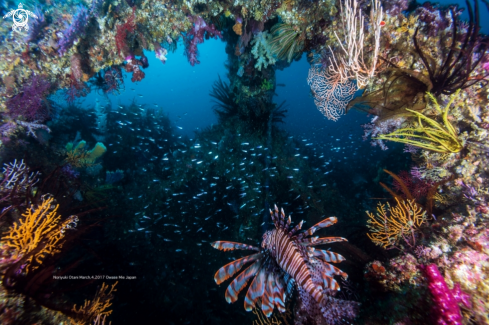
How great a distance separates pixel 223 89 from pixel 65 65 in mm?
5157

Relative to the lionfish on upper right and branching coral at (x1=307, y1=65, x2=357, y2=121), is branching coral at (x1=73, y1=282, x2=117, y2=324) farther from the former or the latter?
branching coral at (x1=307, y1=65, x2=357, y2=121)

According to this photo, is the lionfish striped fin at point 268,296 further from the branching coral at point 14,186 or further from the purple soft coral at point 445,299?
the branching coral at point 14,186

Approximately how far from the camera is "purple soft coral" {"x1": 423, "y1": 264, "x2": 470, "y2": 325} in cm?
210

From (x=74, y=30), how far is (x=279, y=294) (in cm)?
670

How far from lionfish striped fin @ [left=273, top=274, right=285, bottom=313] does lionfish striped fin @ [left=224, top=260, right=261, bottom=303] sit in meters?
0.34

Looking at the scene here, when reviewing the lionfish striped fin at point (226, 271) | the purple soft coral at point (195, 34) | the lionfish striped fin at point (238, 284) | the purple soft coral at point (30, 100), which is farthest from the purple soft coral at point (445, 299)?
the purple soft coral at point (30, 100)

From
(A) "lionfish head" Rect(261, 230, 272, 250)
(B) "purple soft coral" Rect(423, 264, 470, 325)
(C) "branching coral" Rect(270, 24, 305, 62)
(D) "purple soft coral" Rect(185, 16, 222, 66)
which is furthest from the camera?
(D) "purple soft coral" Rect(185, 16, 222, 66)

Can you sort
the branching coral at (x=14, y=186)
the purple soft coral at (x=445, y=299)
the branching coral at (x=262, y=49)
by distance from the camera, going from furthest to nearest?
the branching coral at (x=262, y=49)
the branching coral at (x=14, y=186)
the purple soft coral at (x=445, y=299)

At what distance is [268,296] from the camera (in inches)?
111

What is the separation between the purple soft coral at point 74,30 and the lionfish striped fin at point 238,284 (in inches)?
239

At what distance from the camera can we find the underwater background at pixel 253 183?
2727 mm

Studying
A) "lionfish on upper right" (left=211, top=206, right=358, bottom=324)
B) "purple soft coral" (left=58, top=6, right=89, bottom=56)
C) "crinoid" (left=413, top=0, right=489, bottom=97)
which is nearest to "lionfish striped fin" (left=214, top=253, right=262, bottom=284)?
"lionfish on upper right" (left=211, top=206, right=358, bottom=324)

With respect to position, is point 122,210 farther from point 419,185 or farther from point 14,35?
point 419,185

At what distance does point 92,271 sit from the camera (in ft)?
16.4
